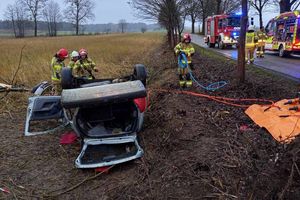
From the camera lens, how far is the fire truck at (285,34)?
16.4 metres

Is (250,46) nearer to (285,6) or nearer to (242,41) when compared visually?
(242,41)

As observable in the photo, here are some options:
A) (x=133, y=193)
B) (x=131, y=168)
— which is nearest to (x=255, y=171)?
(x=133, y=193)

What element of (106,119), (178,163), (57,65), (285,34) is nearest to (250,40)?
(285,34)

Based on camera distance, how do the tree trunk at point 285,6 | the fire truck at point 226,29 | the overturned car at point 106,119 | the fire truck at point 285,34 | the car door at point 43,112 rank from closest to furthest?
1. the overturned car at point 106,119
2. the car door at point 43,112
3. the fire truck at point 285,34
4. the fire truck at point 226,29
5. the tree trunk at point 285,6

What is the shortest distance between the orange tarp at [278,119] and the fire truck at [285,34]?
11.4m

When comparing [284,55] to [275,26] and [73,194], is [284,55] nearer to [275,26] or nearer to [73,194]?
[275,26]

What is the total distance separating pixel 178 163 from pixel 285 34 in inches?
585

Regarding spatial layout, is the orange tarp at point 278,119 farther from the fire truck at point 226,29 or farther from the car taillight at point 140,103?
the fire truck at point 226,29

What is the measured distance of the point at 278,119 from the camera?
18.1ft

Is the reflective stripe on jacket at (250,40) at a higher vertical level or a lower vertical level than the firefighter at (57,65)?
higher

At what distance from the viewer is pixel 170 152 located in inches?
204

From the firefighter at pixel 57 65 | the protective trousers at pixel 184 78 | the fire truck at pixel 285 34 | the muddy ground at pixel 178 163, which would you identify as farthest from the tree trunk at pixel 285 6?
the firefighter at pixel 57 65

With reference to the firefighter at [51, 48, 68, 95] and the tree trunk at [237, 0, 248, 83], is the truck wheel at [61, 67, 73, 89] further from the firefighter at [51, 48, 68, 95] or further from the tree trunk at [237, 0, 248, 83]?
the tree trunk at [237, 0, 248, 83]

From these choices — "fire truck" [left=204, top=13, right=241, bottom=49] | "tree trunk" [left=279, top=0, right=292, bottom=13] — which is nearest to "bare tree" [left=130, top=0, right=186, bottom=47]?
"fire truck" [left=204, top=13, right=241, bottom=49]
